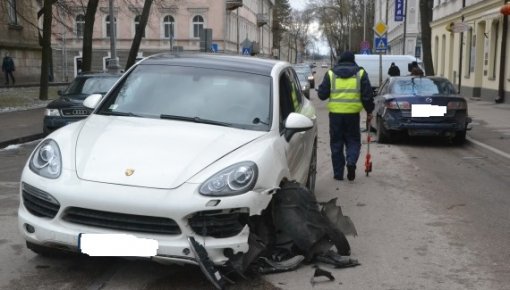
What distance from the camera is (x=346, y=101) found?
8.61 m

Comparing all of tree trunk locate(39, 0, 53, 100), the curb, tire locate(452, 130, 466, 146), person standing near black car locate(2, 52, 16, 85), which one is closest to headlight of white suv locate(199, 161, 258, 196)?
tire locate(452, 130, 466, 146)

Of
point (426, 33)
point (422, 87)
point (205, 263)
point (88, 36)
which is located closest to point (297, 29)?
point (88, 36)

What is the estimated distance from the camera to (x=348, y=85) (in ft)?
28.4

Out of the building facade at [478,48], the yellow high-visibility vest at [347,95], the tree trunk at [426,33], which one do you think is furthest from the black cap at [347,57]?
the tree trunk at [426,33]

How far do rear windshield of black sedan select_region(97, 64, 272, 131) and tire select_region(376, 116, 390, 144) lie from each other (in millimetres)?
8001

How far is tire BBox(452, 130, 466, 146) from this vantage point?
13.2m

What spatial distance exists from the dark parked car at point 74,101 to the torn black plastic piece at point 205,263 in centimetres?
921

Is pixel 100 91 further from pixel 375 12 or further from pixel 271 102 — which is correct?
pixel 375 12

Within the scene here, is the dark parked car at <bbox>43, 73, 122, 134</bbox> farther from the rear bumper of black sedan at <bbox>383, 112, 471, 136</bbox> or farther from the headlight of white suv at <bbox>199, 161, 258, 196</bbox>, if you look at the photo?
the headlight of white suv at <bbox>199, 161, 258, 196</bbox>

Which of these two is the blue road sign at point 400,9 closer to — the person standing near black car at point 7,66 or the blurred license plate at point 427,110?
the person standing near black car at point 7,66

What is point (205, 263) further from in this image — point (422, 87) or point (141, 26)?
point (141, 26)

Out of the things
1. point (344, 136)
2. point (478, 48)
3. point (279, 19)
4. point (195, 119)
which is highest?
point (279, 19)

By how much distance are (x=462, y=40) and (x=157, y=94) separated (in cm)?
2776

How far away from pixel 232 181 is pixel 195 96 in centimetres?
143
